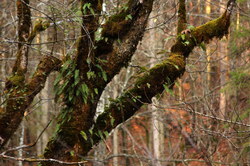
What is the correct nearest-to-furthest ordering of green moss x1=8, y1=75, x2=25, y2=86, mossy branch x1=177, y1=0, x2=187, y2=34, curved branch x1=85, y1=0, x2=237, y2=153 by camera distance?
curved branch x1=85, y1=0, x2=237, y2=153
green moss x1=8, y1=75, x2=25, y2=86
mossy branch x1=177, y1=0, x2=187, y2=34

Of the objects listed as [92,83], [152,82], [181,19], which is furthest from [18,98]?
[181,19]

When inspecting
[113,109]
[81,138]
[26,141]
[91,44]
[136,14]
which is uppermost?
[136,14]

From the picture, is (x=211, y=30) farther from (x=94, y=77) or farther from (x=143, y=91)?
(x=94, y=77)

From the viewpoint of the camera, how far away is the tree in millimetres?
4902

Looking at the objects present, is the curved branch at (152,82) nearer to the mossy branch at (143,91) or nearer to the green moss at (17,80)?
the mossy branch at (143,91)

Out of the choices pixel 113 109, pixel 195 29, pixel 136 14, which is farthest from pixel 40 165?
pixel 195 29

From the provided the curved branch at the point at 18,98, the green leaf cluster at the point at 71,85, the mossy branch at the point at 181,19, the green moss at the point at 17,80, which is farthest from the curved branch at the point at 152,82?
the green moss at the point at 17,80

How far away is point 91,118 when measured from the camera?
5117 mm

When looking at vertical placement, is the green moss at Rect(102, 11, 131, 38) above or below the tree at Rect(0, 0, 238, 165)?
above

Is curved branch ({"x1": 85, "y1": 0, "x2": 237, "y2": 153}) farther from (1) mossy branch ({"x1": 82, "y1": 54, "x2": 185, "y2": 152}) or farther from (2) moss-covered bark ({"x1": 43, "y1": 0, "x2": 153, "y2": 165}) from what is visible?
(2) moss-covered bark ({"x1": 43, "y1": 0, "x2": 153, "y2": 165})

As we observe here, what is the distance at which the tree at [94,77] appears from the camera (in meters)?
4.90

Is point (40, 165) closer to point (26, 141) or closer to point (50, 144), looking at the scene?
point (50, 144)

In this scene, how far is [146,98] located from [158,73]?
47 centimetres

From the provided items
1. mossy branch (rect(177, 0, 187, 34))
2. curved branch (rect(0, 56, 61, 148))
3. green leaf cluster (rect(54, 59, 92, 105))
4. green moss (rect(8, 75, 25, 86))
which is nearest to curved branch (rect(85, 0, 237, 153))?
mossy branch (rect(177, 0, 187, 34))
